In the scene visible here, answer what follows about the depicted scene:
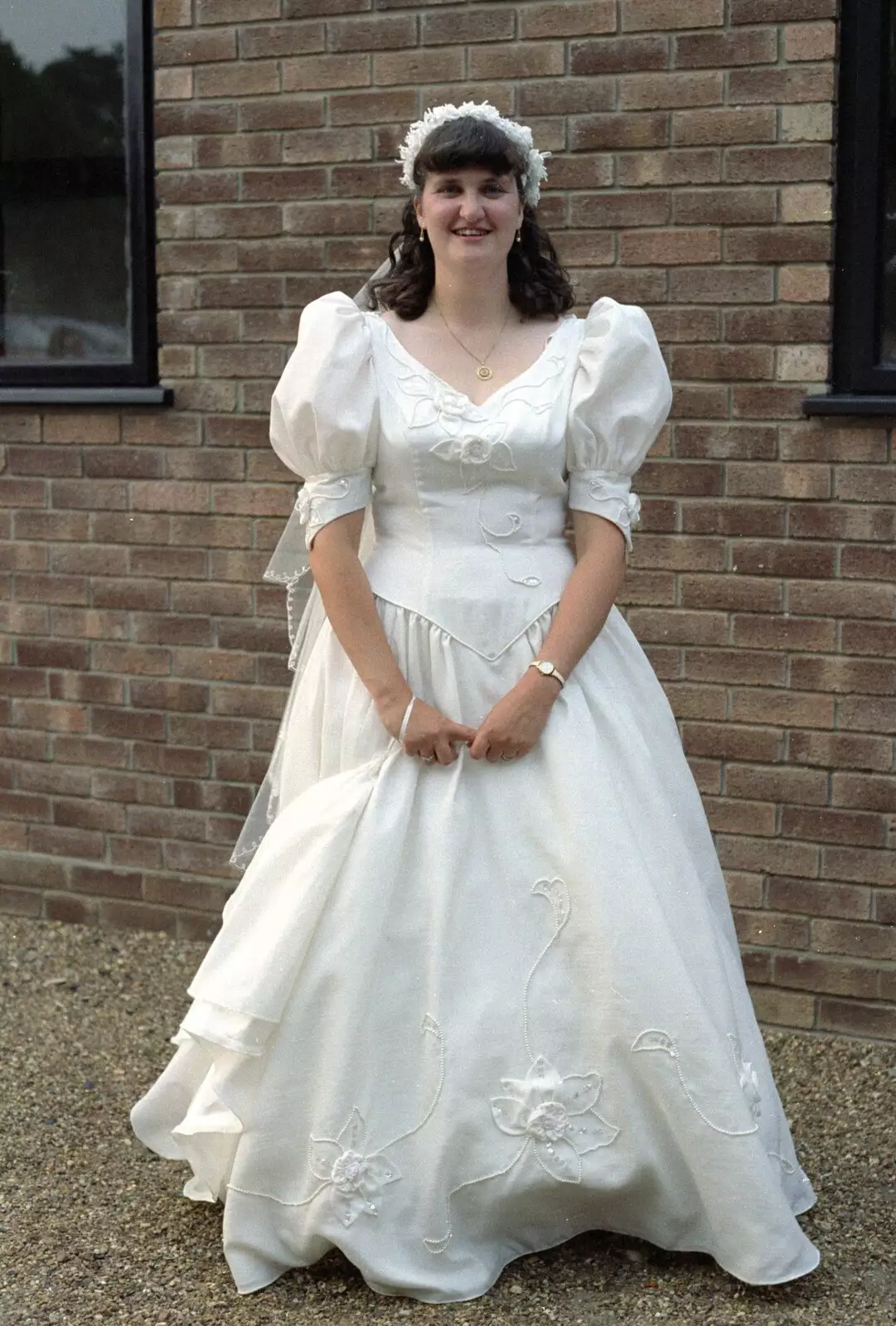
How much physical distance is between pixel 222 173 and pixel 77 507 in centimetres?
109

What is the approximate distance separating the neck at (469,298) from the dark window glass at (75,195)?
188 cm

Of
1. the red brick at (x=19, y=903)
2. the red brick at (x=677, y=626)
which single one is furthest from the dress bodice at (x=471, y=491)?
the red brick at (x=19, y=903)

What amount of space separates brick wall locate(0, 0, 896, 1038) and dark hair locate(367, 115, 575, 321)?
3.18 feet

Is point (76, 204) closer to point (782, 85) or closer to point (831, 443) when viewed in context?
point (782, 85)

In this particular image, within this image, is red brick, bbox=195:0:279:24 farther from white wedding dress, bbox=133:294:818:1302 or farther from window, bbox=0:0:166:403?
white wedding dress, bbox=133:294:818:1302

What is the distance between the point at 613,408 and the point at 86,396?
89.8 inches

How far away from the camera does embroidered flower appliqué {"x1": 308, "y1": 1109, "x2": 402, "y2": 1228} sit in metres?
2.83

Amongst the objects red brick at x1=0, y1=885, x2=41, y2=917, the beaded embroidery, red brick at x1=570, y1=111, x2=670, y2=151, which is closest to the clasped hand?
the beaded embroidery

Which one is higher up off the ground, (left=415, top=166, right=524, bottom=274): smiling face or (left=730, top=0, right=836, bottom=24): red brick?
(left=730, top=0, right=836, bottom=24): red brick

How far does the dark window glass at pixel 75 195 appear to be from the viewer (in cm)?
477

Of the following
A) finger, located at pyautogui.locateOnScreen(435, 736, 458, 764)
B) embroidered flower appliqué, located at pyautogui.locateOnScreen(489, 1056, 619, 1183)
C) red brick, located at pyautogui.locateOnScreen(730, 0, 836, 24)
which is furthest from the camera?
red brick, located at pyautogui.locateOnScreen(730, 0, 836, 24)

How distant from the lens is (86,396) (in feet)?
15.8

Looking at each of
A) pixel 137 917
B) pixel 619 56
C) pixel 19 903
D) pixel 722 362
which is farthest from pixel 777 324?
pixel 19 903

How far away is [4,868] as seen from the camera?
523cm
